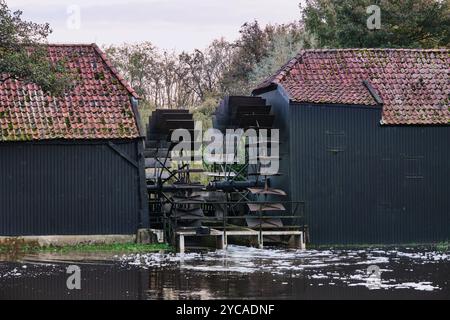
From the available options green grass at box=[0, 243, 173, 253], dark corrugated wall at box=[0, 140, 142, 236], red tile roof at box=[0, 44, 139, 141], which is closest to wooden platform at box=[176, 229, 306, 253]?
green grass at box=[0, 243, 173, 253]

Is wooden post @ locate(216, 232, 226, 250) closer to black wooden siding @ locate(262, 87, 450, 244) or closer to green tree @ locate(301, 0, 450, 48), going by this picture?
black wooden siding @ locate(262, 87, 450, 244)

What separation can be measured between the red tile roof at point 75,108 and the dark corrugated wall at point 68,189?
0.36m

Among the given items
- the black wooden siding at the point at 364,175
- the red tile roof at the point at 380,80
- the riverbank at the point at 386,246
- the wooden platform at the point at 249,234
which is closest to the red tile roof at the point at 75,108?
the wooden platform at the point at 249,234

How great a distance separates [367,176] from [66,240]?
944cm

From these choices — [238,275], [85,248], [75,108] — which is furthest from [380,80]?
[238,275]

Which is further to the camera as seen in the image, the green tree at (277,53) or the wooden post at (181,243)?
the green tree at (277,53)

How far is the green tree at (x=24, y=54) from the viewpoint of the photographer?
26234mm

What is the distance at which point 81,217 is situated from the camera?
28.8 meters

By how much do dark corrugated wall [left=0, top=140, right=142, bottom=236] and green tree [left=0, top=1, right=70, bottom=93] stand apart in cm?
236

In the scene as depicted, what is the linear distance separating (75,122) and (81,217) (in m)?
2.82

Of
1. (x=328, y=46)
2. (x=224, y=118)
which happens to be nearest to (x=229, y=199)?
(x=224, y=118)

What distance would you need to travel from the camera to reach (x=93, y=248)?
2792 centimetres

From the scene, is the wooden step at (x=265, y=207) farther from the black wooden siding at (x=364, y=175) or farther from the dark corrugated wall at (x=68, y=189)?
the dark corrugated wall at (x=68, y=189)

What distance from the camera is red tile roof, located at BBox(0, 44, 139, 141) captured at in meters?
28.7
